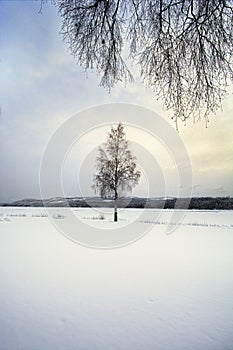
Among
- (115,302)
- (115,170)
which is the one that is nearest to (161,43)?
(115,302)

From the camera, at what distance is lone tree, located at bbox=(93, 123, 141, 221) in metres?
17.8

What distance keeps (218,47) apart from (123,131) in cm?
1662

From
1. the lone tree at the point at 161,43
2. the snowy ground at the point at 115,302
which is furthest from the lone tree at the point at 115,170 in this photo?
the lone tree at the point at 161,43

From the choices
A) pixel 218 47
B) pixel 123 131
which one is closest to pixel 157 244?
→ pixel 218 47

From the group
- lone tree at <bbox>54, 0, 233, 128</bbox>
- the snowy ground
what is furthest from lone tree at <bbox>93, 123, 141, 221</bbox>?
lone tree at <bbox>54, 0, 233, 128</bbox>

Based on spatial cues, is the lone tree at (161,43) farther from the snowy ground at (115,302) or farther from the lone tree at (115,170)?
the lone tree at (115,170)

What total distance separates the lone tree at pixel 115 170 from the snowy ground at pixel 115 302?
39.4 ft

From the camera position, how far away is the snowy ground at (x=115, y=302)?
2223 mm

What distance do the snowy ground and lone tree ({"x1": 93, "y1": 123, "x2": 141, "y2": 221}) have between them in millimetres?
12014

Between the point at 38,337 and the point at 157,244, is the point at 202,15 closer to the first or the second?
the point at 38,337

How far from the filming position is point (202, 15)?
2.24 meters

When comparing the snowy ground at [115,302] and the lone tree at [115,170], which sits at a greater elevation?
the lone tree at [115,170]

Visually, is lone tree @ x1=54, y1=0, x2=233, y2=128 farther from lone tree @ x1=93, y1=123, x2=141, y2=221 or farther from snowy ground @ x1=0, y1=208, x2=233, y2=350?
lone tree @ x1=93, y1=123, x2=141, y2=221

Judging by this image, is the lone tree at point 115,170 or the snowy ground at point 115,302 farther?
the lone tree at point 115,170
